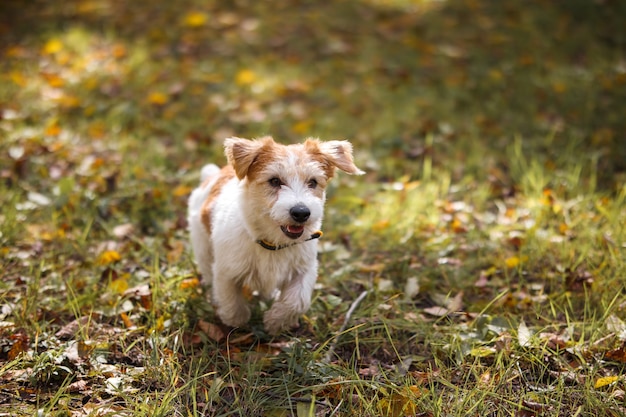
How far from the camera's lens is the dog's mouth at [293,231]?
3229 millimetres

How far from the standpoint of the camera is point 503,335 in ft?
11.4

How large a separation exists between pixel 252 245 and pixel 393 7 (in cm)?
759

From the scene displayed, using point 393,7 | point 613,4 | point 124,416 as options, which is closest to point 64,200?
point 124,416

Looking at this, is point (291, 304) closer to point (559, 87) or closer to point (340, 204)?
point (340, 204)

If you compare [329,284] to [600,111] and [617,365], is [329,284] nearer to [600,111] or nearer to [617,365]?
[617,365]

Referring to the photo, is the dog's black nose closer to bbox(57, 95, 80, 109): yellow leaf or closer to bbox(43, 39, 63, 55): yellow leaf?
bbox(57, 95, 80, 109): yellow leaf

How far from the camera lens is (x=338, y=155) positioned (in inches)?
141

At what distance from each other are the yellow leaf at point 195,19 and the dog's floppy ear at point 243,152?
6.09m

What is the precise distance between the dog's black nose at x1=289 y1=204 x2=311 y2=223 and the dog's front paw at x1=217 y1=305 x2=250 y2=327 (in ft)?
2.67

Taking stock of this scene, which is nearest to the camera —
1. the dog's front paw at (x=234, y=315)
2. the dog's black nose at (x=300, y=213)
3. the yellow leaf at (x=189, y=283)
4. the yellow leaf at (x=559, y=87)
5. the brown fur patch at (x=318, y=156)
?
the dog's black nose at (x=300, y=213)

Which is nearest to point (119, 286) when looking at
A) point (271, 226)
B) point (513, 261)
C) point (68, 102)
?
point (271, 226)

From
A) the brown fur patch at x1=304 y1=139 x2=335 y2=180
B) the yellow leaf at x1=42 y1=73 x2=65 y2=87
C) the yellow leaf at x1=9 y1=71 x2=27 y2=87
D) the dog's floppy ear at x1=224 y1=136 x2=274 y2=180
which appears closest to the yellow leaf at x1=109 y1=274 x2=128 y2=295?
the dog's floppy ear at x1=224 y1=136 x2=274 y2=180

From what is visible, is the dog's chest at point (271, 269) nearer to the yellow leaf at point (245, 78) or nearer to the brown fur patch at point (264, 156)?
the brown fur patch at point (264, 156)

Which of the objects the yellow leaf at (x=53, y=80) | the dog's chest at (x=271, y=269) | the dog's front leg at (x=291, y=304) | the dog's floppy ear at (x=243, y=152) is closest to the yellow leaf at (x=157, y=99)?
the yellow leaf at (x=53, y=80)
